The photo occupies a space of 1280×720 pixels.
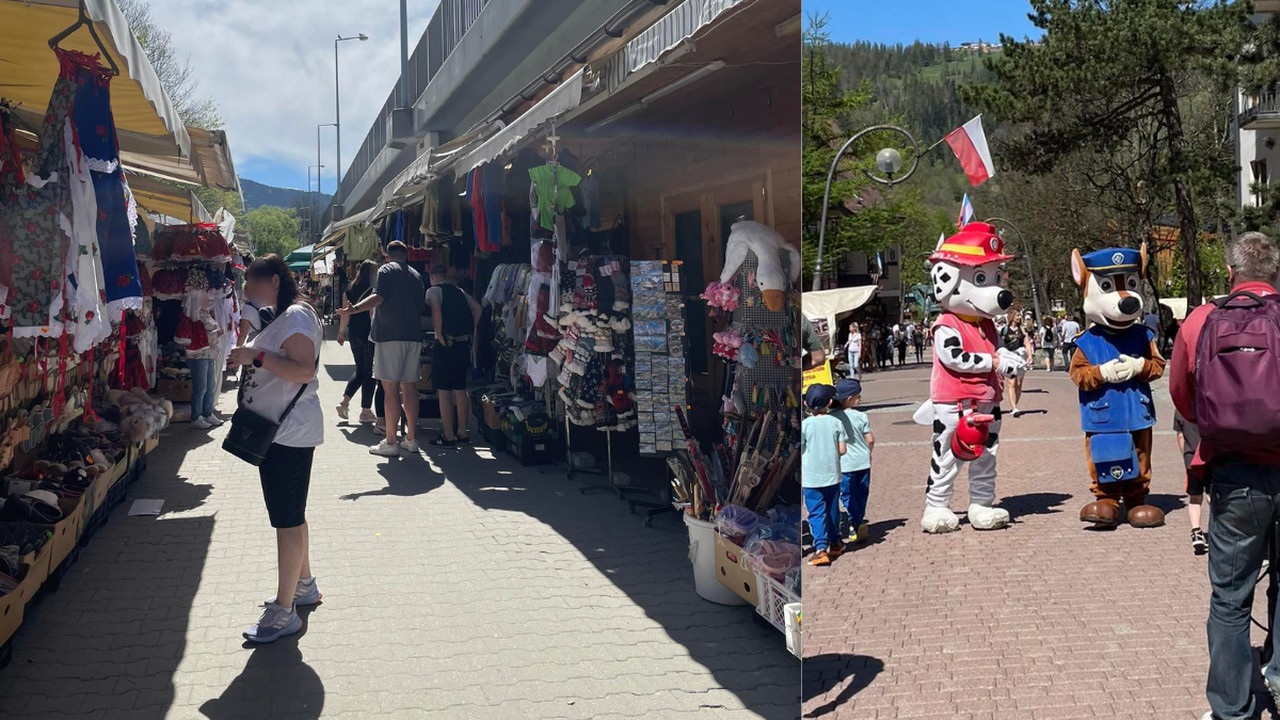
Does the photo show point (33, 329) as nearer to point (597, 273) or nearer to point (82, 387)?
point (82, 387)

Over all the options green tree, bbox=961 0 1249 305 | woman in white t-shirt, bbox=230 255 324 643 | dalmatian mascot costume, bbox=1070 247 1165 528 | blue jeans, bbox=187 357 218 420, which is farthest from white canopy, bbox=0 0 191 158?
green tree, bbox=961 0 1249 305

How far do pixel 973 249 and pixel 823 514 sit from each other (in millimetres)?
2275

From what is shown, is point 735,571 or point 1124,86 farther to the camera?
point 1124,86

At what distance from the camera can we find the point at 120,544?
4590 millimetres

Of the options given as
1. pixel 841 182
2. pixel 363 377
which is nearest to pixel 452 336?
pixel 363 377

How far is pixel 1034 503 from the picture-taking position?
798 cm

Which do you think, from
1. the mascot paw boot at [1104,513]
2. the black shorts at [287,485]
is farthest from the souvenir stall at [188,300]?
the mascot paw boot at [1104,513]

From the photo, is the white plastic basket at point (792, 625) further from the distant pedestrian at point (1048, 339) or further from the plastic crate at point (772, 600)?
the distant pedestrian at point (1048, 339)

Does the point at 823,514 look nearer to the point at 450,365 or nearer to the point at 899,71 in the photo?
the point at 899,71

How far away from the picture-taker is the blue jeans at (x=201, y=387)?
6.46 m

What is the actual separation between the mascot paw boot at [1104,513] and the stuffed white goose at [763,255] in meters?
3.40

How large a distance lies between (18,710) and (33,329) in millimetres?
1283

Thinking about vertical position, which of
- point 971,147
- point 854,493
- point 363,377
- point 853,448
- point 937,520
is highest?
point 971,147

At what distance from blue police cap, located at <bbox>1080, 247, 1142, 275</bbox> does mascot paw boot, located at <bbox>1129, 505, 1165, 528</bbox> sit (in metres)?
1.50
